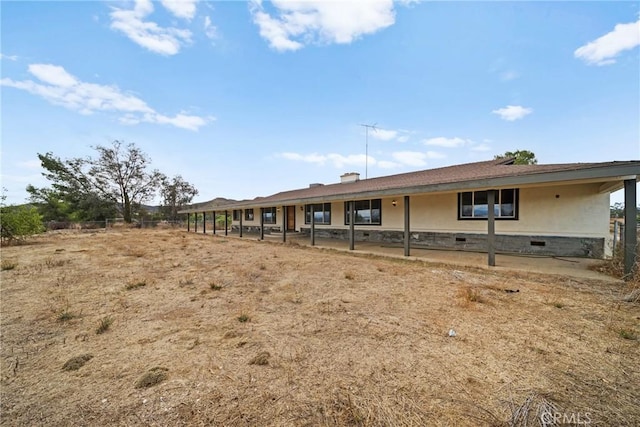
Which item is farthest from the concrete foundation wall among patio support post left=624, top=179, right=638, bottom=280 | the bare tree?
the bare tree

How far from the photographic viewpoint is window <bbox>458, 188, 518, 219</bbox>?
8.73m

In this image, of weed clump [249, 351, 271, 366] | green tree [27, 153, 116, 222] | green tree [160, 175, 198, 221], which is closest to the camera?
weed clump [249, 351, 271, 366]

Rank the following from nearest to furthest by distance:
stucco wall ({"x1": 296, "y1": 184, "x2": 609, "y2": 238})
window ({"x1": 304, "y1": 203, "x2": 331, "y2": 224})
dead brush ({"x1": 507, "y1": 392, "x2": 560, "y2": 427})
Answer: dead brush ({"x1": 507, "y1": 392, "x2": 560, "y2": 427}) < stucco wall ({"x1": 296, "y1": 184, "x2": 609, "y2": 238}) < window ({"x1": 304, "y1": 203, "x2": 331, "y2": 224})

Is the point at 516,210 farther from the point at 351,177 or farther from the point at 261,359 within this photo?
the point at 351,177

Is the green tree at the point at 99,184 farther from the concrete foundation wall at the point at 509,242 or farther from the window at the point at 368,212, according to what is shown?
the concrete foundation wall at the point at 509,242

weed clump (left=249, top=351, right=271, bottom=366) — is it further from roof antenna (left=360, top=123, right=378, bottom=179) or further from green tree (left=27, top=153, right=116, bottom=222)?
green tree (left=27, top=153, right=116, bottom=222)

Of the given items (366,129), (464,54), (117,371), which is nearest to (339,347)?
(117,371)

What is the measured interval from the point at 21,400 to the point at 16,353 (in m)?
1.32

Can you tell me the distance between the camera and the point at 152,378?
2344mm

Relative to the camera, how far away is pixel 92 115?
59.4 feet

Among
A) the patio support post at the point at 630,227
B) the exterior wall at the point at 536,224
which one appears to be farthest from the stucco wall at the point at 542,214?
the patio support post at the point at 630,227

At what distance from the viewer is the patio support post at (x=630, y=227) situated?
17.1ft

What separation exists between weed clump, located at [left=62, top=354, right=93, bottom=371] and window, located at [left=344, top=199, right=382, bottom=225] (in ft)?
34.3

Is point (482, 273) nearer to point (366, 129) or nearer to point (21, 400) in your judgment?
point (21, 400)
